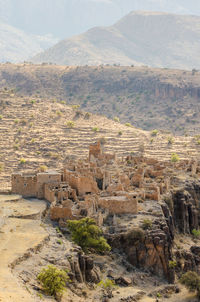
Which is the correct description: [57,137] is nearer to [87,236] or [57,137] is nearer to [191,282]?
[87,236]

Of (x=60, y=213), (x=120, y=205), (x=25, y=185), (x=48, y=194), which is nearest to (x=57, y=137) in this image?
(x=25, y=185)

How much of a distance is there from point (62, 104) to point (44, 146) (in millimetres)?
30773

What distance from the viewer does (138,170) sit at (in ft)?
209

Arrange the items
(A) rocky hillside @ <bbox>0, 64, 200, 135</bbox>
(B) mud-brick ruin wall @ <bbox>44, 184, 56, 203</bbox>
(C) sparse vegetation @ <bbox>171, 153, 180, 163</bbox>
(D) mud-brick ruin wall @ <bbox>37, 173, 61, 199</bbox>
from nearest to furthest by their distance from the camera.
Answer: (B) mud-brick ruin wall @ <bbox>44, 184, 56, 203</bbox>, (D) mud-brick ruin wall @ <bbox>37, 173, 61, 199</bbox>, (C) sparse vegetation @ <bbox>171, 153, 180, 163</bbox>, (A) rocky hillside @ <bbox>0, 64, 200, 135</bbox>

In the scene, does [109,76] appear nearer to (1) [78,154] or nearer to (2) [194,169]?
(1) [78,154]

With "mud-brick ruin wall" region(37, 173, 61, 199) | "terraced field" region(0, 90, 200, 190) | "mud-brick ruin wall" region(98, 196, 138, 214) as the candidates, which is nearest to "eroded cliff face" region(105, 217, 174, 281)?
"mud-brick ruin wall" region(98, 196, 138, 214)

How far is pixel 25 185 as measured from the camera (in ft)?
180

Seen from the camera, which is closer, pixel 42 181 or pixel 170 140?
pixel 42 181

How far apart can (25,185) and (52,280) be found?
2416 centimetres

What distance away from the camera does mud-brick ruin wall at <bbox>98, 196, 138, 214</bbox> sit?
48688mm

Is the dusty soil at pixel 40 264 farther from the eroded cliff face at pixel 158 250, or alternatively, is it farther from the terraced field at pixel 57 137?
the terraced field at pixel 57 137

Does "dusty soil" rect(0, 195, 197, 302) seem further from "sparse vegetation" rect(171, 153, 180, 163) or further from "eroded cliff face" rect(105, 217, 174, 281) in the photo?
"sparse vegetation" rect(171, 153, 180, 163)

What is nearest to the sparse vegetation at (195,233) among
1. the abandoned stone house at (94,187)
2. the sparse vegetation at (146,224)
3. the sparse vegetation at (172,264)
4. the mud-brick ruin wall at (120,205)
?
the abandoned stone house at (94,187)

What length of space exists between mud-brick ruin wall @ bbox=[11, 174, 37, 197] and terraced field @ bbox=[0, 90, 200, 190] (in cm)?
2548
